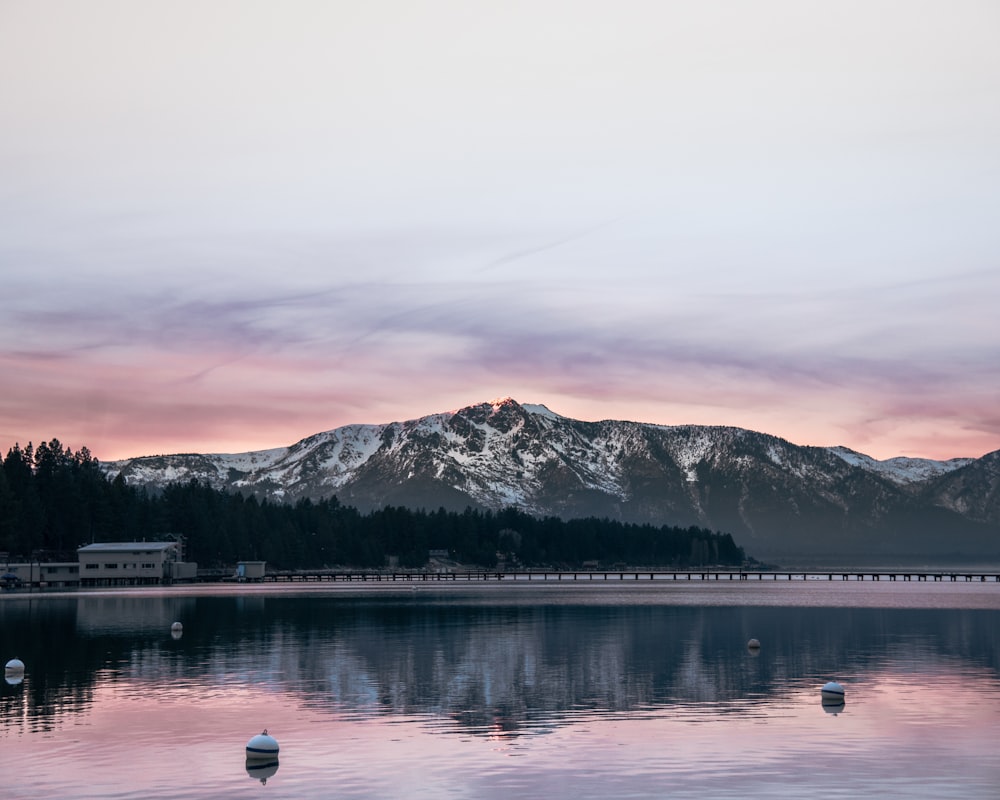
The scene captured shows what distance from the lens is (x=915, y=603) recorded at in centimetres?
18762

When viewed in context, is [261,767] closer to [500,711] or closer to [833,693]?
[500,711]

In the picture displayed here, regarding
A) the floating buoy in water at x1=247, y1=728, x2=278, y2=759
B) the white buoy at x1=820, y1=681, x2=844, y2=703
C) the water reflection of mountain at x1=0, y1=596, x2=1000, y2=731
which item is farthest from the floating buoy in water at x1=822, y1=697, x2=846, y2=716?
the floating buoy in water at x1=247, y1=728, x2=278, y2=759

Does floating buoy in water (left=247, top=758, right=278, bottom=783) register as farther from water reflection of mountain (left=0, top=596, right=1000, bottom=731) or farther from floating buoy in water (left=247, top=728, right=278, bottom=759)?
water reflection of mountain (left=0, top=596, right=1000, bottom=731)

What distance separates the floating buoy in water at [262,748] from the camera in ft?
162

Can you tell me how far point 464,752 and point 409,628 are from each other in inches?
2870

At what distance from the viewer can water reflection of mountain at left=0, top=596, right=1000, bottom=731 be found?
69.5 metres

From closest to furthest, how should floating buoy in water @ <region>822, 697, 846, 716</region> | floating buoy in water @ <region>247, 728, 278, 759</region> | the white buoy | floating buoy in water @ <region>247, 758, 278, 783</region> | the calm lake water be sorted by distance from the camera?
the calm lake water, floating buoy in water @ <region>247, 758, 278, 783</region>, floating buoy in water @ <region>247, 728, 278, 759</region>, floating buoy in water @ <region>822, 697, 846, 716</region>, the white buoy

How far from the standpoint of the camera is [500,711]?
64.3 metres

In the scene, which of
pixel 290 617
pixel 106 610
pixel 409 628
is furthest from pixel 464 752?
pixel 106 610

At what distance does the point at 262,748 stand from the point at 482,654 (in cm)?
4713

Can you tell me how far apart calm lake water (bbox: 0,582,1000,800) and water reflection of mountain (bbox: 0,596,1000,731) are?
0.40 meters

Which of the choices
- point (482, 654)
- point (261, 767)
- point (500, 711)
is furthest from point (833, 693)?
point (482, 654)

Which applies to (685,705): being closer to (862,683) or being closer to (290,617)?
(862,683)

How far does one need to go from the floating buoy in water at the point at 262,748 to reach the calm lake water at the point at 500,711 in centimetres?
55
